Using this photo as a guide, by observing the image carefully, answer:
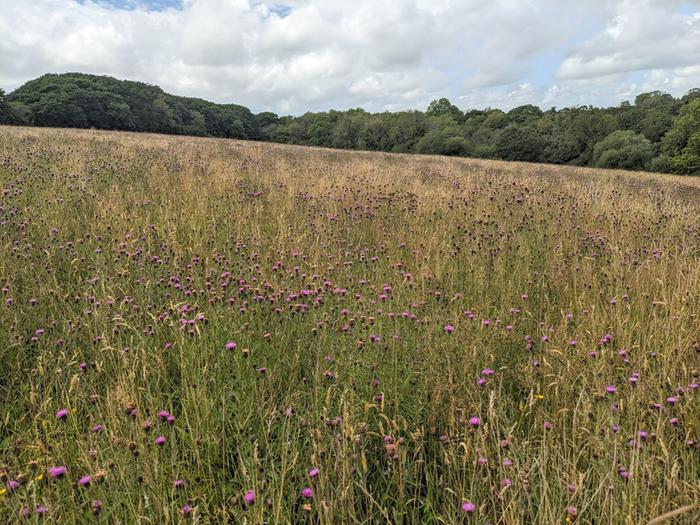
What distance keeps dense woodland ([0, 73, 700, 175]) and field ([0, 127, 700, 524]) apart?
51011 mm

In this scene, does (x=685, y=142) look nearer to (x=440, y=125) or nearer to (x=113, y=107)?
(x=440, y=125)

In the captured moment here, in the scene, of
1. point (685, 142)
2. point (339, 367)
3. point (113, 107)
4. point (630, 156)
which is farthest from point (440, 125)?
point (339, 367)

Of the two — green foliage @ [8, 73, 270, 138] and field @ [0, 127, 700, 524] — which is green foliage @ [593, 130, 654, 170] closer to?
field @ [0, 127, 700, 524]

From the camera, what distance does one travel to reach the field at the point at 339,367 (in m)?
1.59

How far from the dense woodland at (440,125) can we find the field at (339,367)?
51.0 metres

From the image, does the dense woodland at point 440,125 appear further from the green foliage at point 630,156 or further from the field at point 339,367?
the field at point 339,367

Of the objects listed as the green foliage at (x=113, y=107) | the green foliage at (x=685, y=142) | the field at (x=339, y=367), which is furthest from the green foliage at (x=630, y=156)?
the green foliage at (x=113, y=107)

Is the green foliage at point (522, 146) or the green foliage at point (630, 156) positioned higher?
the green foliage at point (522, 146)

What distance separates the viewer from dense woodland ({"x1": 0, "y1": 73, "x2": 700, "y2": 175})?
1928 inches

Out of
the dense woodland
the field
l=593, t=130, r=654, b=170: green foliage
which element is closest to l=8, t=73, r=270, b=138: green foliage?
the dense woodland

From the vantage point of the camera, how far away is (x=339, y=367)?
240 centimetres

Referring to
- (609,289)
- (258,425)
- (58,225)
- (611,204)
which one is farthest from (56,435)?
(611,204)

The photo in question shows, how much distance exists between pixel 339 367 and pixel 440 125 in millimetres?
77471

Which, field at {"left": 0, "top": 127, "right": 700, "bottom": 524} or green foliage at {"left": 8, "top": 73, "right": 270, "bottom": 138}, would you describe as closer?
field at {"left": 0, "top": 127, "right": 700, "bottom": 524}
